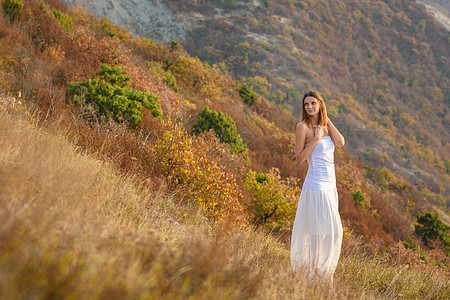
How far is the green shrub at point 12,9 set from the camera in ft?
28.4

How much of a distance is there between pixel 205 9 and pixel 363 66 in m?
25.1

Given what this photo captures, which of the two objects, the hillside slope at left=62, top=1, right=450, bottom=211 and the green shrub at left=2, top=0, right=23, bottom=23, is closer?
the green shrub at left=2, top=0, right=23, bottom=23

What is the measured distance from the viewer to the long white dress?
3.39 meters

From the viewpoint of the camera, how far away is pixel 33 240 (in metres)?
1.29

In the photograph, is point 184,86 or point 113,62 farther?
point 184,86

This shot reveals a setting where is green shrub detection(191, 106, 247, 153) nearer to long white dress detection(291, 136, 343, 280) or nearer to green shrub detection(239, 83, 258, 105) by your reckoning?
long white dress detection(291, 136, 343, 280)

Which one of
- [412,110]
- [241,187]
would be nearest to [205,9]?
[412,110]

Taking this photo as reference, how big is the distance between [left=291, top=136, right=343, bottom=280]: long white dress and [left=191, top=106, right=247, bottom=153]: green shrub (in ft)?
A: 19.5

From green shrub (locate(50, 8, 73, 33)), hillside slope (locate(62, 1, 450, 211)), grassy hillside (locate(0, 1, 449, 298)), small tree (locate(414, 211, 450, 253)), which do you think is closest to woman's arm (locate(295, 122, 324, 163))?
grassy hillside (locate(0, 1, 449, 298))

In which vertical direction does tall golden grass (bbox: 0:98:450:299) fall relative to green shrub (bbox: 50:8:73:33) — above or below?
above

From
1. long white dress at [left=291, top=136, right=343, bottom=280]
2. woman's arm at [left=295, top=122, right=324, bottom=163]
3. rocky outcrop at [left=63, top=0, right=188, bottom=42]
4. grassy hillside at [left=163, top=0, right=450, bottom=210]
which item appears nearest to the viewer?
long white dress at [left=291, top=136, right=343, bottom=280]

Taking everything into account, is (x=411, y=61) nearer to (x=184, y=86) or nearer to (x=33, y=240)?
(x=184, y=86)

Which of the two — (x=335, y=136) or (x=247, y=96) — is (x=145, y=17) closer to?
(x=247, y=96)

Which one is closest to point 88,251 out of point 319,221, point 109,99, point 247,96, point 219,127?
point 319,221
